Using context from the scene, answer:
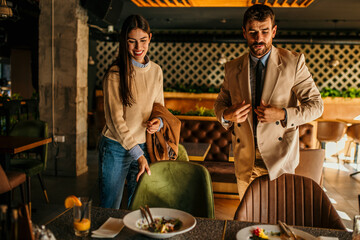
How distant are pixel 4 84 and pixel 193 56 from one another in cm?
562

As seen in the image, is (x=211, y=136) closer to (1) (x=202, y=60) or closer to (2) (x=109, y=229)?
(2) (x=109, y=229)

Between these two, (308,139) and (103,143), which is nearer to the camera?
(103,143)

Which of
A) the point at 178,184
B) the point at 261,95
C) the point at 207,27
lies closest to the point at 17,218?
the point at 178,184

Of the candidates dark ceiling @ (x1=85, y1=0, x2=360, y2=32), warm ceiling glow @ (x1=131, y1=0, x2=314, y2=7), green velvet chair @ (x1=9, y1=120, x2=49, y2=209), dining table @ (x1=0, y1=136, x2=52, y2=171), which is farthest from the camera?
dark ceiling @ (x1=85, y1=0, x2=360, y2=32)

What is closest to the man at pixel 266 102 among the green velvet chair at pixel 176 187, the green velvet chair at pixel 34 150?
the green velvet chair at pixel 176 187

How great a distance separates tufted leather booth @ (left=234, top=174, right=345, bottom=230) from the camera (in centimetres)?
135

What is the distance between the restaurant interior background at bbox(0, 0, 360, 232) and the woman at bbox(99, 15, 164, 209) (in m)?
2.78

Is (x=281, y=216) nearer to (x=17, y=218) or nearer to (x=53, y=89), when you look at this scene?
(x=17, y=218)

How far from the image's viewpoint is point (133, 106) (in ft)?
5.35

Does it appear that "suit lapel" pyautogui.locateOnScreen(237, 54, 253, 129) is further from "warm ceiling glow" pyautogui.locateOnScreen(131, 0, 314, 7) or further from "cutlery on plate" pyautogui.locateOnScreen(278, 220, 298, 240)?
"warm ceiling glow" pyautogui.locateOnScreen(131, 0, 314, 7)

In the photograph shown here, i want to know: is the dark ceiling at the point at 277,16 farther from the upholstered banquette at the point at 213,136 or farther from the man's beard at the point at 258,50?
the man's beard at the point at 258,50

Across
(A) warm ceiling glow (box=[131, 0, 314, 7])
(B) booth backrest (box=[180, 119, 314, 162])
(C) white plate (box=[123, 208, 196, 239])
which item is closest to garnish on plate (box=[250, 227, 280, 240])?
(C) white plate (box=[123, 208, 196, 239])

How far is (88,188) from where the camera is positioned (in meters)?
3.87

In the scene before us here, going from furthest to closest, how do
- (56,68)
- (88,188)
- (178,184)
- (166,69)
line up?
(166,69) < (56,68) < (88,188) < (178,184)
